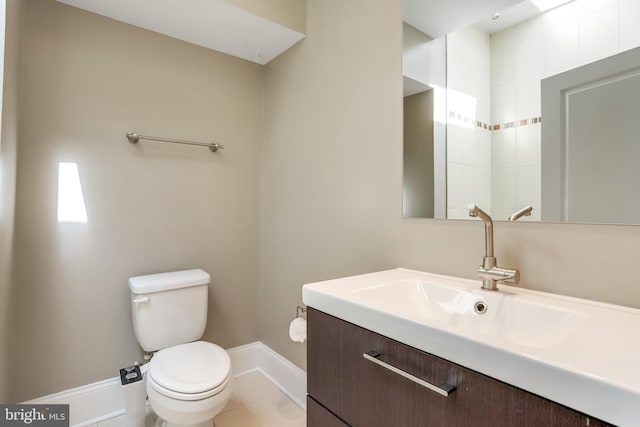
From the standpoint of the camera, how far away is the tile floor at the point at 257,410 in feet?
5.89

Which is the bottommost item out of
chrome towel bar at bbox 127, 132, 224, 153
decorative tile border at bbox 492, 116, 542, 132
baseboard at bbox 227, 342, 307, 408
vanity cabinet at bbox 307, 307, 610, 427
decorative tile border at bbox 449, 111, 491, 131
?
baseboard at bbox 227, 342, 307, 408

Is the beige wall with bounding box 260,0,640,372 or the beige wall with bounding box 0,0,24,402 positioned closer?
the beige wall with bounding box 260,0,640,372

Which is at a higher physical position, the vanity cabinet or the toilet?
the vanity cabinet

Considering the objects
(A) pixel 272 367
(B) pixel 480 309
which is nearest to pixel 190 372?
(A) pixel 272 367

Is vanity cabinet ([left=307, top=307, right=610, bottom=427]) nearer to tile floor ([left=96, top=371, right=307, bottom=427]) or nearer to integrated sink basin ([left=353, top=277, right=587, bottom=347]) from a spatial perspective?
integrated sink basin ([left=353, top=277, right=587, bottom=347])

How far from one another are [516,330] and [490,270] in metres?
0.18

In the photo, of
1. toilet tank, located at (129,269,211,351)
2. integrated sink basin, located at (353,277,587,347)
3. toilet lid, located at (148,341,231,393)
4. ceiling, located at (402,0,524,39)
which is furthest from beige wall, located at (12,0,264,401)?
integrated sink basin, located at (353,277,587,347)

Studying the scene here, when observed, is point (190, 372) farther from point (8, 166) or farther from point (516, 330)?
point (516, 330)

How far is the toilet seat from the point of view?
54.7 inches

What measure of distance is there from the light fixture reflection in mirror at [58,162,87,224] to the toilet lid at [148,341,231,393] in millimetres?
860

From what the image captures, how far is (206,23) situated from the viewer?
189cm

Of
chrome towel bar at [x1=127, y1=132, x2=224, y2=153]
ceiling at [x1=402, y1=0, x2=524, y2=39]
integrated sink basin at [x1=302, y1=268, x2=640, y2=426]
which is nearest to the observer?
integrated sink basin at [x1=302, y1=268, x2=640, y2=426]

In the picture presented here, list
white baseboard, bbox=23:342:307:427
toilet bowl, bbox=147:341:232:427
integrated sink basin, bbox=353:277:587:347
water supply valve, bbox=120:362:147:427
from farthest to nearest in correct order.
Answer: white baseboard, bbox=23:342:307:427 < water supply valve, bbox=120:362:147:427 < toilet bowl, bbox=147:341:232:427 < integrated sink basin, bbox=353:277:587:347

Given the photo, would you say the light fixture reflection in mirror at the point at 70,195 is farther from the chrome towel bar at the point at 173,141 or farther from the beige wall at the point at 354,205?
the beige wall at the point at 354,205
